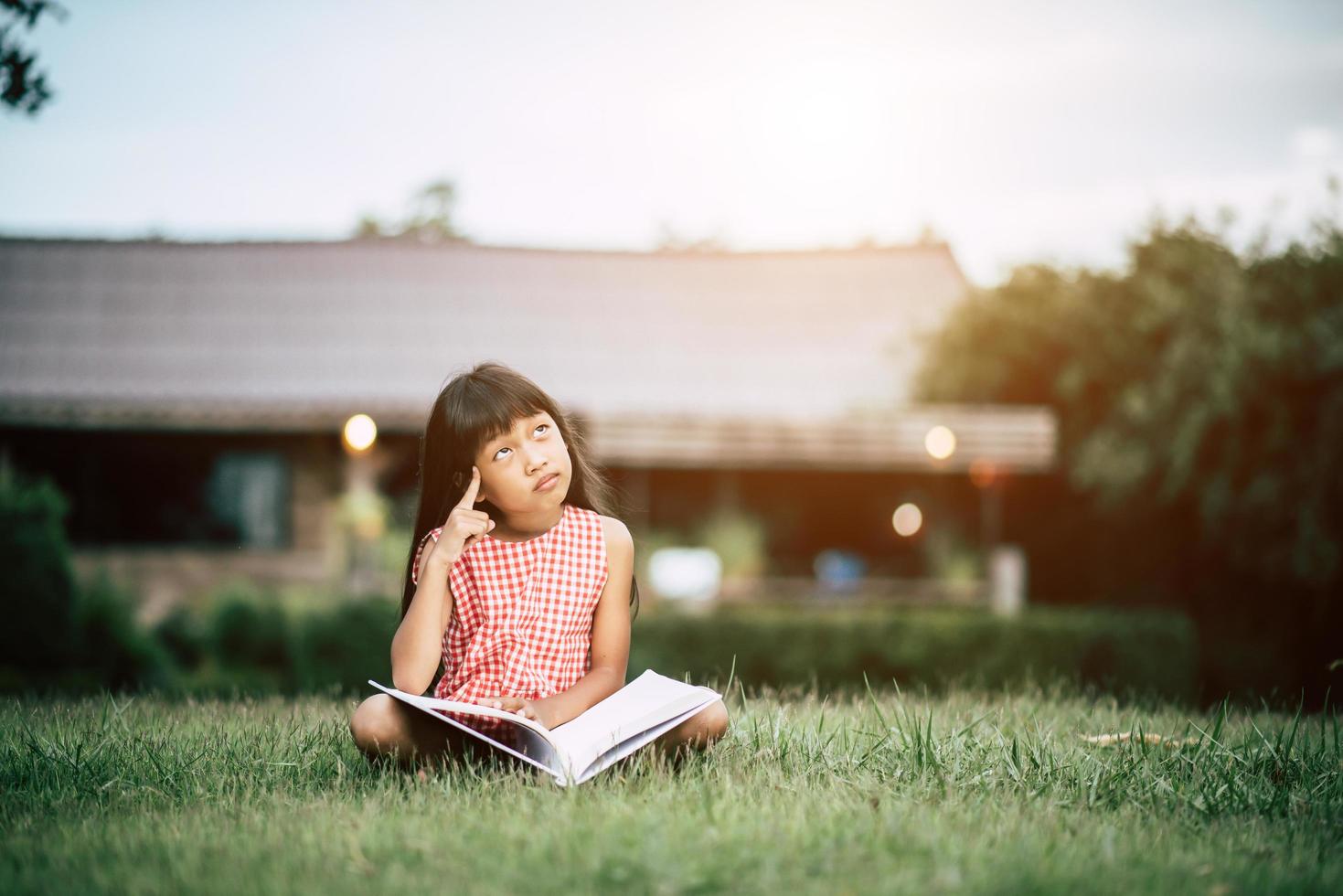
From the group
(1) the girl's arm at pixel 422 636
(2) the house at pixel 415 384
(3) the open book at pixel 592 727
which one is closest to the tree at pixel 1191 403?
(2) the house at pixel 415 384

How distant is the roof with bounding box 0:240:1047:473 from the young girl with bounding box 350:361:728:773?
1373 cm

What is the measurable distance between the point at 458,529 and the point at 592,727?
70cm

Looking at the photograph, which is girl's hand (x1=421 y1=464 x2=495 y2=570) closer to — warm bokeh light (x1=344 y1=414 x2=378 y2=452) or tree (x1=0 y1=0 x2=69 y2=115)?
tree (x1=0 y1=0 x2=69 y2=115)

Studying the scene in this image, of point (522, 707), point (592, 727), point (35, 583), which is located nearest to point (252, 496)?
point (35, 583)

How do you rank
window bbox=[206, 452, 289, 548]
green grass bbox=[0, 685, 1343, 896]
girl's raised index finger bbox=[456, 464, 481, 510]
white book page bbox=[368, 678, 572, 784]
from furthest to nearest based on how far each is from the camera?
1. window bbox=[206, 452, 289, 548]
2. girl's raised index finger bbox=[456, 464, 481, 510]
3. white book page bbox=[368, 678, 572, 784]
4. green grass bbox=[0, 685, 1343, 896]

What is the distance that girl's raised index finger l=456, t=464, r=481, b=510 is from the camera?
11.7 ft

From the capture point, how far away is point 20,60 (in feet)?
16.9

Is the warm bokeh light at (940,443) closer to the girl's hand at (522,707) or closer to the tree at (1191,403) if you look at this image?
the tree at (1191,403)

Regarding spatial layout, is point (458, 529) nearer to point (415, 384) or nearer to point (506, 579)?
point (506, 579)

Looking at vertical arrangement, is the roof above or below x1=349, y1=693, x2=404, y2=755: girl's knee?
above

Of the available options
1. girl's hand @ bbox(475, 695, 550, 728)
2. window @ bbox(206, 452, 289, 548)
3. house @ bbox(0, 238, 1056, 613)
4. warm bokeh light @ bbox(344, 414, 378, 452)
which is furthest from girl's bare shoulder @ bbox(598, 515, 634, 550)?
window @ bbox(206, 452, 289, 548)

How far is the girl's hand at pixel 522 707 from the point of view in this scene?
3.24 metres

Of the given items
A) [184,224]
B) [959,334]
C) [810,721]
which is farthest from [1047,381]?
[184,224]

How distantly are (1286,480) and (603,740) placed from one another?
12.2 meters
